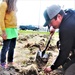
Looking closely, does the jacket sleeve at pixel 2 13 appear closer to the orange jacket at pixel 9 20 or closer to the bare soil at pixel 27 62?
the orange jacket at pixel 9 20

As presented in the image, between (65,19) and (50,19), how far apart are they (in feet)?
0.56

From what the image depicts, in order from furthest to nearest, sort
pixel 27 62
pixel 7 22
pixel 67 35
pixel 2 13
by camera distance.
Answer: pixel 27 62 → pixel 7 22 → pixel 2 13 → pixel 67 35

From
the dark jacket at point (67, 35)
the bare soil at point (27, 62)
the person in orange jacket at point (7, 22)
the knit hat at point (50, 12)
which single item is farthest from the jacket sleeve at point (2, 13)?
the dark jacket at point (67, 35)

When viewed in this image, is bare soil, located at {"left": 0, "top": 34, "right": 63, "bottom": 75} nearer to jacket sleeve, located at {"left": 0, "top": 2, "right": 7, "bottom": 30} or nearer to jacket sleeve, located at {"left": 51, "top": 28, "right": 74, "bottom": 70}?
jacket sleeve, located at {"left": 0, "top": 2, "right": 7, "bottom": 30}

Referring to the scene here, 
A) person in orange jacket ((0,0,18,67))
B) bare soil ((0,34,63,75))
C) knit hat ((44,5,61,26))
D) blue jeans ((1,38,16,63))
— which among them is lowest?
bare soil ((0,34,63,75))

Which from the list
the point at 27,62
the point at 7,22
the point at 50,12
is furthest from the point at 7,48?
the point at 50,12

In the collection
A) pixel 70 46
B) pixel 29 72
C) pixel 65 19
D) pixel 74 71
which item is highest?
pixel 65 19

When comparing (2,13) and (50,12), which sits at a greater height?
(50,12)

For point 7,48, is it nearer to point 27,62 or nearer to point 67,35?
point 27,62

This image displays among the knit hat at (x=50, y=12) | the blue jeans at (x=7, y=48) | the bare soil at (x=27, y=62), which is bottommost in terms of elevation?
the bare soil at (x=27, y=62)

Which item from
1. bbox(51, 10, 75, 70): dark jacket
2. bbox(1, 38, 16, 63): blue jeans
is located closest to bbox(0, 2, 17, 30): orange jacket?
bbox(1, 38, 16, 63): blue jeans

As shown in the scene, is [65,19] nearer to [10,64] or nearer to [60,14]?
[60,14]

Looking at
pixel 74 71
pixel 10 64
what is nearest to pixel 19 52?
pixel 10 64

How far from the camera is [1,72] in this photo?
14.0 feet
